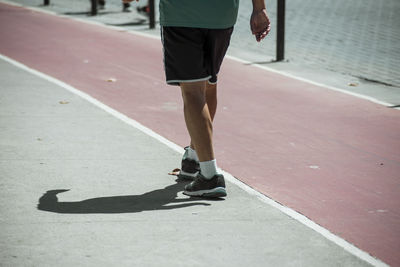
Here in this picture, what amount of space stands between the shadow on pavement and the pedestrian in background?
0.17 meters

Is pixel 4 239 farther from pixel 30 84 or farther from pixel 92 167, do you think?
pixel 30 84

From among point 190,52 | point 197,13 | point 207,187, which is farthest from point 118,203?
point 197,13

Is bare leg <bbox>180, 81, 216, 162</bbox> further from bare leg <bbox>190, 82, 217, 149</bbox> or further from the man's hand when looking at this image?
the man's hand

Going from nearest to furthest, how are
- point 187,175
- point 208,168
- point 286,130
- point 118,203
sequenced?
point 118,203
point 208,168
point 187,175
point 286,130

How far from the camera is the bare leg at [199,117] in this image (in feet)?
18.4

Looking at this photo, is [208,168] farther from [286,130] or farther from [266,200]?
[286,130]

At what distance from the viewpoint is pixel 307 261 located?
4.30 meters

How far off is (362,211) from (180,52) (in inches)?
61.9

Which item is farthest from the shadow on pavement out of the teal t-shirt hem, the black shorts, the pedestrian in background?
the teal t-shirt hem

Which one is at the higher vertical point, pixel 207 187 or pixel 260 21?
pixel 260 21

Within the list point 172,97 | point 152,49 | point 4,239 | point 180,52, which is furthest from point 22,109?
point 152,49

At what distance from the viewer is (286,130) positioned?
26.5 ft

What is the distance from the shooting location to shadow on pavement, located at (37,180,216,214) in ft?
17.2

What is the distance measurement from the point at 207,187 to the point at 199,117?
0.47 meters
